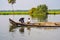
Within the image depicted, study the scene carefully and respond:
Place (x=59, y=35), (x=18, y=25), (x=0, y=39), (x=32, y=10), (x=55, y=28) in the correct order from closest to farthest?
(x=0, y=39)
(x=59, y=35)
(x=55, y=28)
(x=18, y=25)
(x=32, y=10)

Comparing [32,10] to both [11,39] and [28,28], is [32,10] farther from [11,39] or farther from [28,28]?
[11,39]

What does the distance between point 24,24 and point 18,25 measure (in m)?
0.98

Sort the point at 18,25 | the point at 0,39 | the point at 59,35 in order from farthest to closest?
the point at 18,25, the point at 59,35, the point at 0,39

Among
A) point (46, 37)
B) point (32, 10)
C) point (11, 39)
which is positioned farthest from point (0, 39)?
point (32, 10)

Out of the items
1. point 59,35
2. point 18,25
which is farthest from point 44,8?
point 59,35

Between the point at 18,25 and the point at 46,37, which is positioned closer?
the point at 46,37

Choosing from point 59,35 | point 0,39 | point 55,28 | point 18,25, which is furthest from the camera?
point 18,25

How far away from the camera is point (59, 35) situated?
20.7 metres

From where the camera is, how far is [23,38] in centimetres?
1931

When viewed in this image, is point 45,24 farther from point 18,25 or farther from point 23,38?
point 23,38

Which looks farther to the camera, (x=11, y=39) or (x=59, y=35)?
(x=59, y=35)

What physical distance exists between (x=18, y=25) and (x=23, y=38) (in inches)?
305

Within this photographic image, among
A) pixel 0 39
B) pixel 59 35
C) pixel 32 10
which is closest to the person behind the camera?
pixel 0 39

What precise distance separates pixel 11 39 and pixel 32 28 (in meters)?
6.30
